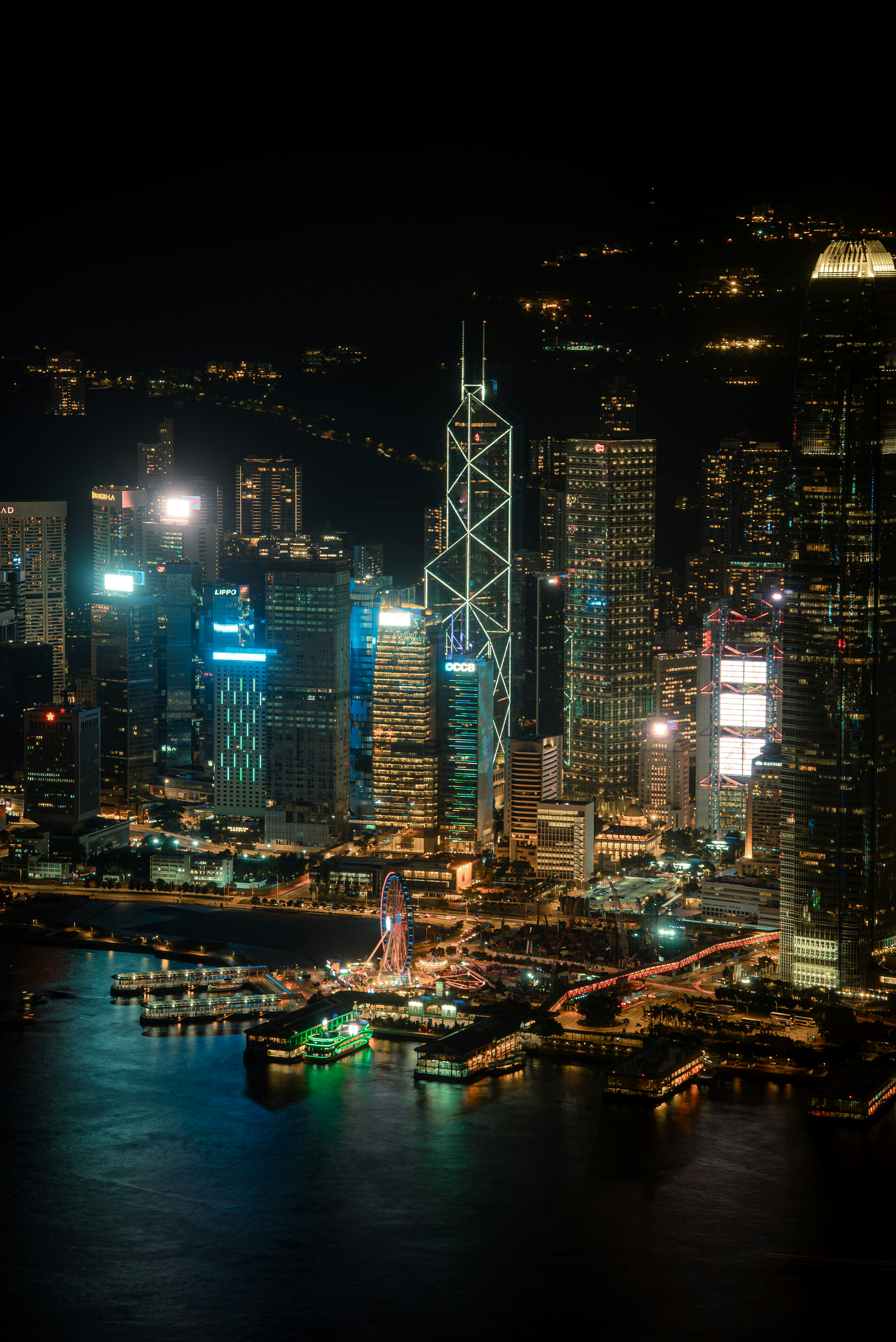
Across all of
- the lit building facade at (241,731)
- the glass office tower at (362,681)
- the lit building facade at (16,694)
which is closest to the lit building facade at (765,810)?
the glass office tower at (362,681)

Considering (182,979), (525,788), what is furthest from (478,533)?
(182,979)

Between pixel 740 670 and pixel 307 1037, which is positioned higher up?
pixel 740 670

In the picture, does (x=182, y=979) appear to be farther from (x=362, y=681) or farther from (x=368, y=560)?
(x=368, y=560)

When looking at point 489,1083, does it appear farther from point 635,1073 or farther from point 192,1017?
point 192,1017

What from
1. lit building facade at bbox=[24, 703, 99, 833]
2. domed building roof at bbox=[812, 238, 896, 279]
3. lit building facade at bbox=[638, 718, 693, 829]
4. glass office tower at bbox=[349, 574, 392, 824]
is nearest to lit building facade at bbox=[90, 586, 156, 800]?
lit building facade at bbox=[24, 703, 99, 833]

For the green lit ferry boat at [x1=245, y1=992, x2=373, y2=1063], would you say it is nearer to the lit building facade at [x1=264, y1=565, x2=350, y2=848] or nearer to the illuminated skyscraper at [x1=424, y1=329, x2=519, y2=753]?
the lit building facade at [x1=264, y1=565, x2=350, y2=848]

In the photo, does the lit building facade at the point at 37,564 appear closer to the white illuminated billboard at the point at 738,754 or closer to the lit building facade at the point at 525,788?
the lit building facade at the point at 525,788
